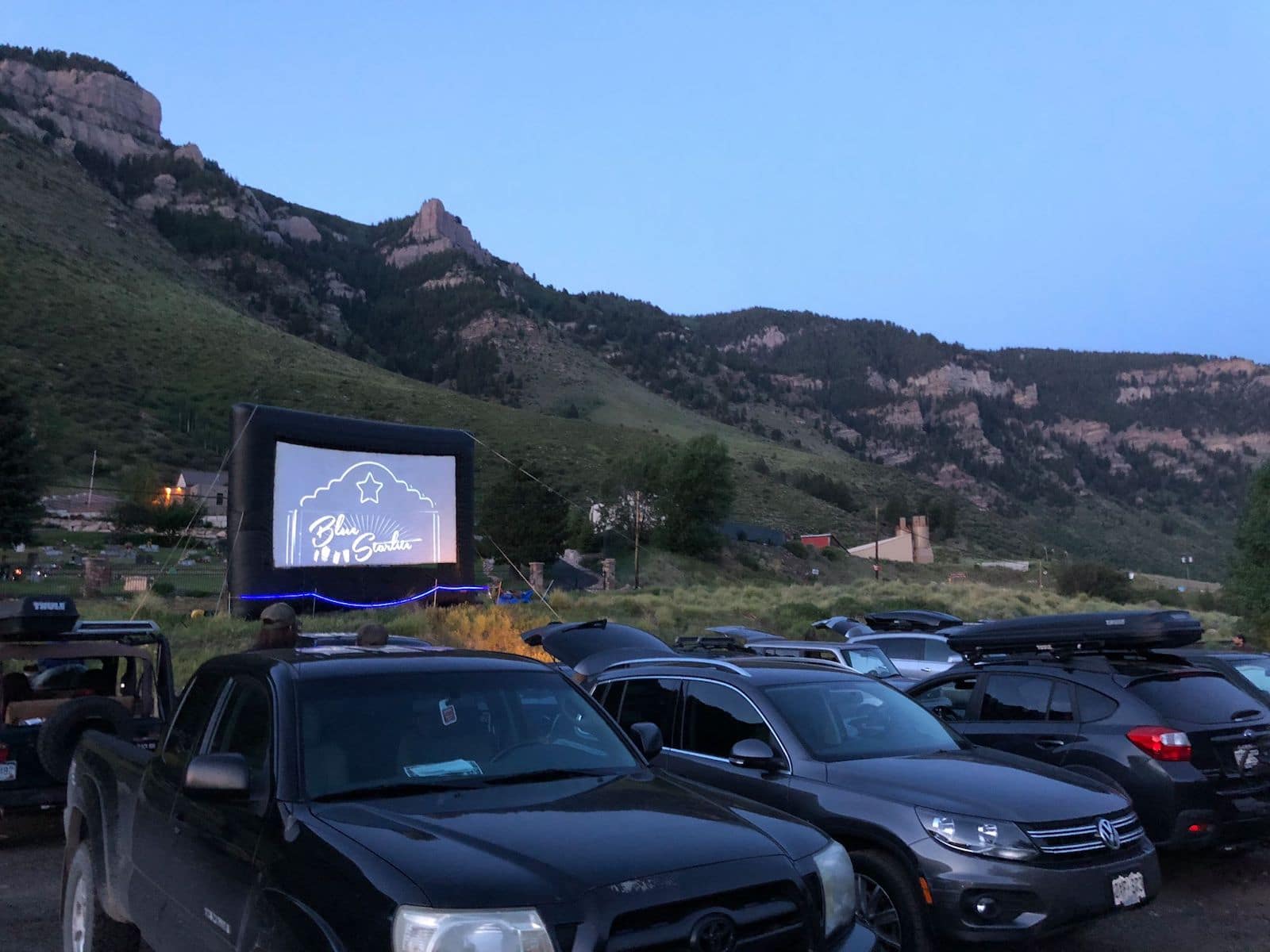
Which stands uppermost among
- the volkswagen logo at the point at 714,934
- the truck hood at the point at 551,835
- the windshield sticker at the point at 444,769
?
the windshield sticker at the point at 444,769

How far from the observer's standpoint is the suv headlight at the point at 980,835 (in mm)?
5129

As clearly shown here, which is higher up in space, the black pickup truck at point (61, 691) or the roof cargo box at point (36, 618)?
the roof cargo box at point (36, 618)

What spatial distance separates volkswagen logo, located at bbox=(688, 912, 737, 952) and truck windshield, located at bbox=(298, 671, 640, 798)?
3.55ft

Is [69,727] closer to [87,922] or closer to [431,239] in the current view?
[87,922]

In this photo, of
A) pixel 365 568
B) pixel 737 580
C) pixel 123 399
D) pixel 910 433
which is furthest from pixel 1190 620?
pixel 910 433

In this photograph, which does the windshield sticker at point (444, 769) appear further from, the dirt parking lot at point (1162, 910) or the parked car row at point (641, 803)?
the dirt parking lot at point (1162, 910)

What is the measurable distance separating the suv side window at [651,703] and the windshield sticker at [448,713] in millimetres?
2660

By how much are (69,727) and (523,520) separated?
40992 millimetres

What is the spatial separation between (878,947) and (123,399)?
65629 mm

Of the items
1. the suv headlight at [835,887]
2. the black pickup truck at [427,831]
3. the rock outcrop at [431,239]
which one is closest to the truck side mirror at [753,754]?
the black pickup truck at [427,831]

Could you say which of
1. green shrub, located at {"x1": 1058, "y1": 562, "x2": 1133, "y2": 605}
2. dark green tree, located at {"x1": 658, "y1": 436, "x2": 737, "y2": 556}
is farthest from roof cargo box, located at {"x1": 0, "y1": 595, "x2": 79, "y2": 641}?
green shrub, located at {"x1": 1058, "y1": 562, "x2": 1133, "y2": 605}

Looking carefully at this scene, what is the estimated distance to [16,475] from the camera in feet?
123

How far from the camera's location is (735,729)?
6.28 metres

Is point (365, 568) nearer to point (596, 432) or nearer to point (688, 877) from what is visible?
point (688, 877)
